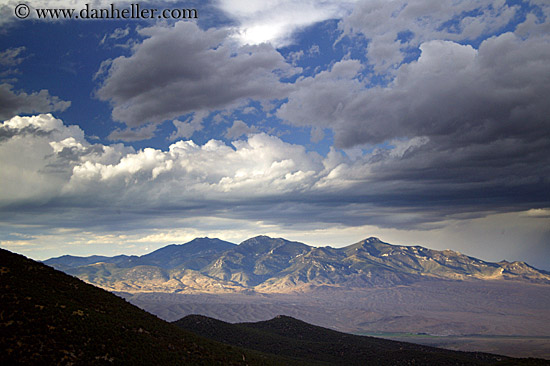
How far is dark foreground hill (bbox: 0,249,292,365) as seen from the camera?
5294 cm

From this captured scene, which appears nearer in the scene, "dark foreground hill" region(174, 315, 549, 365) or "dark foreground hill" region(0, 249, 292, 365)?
"dark foreground hill" region(0, 249, 292, 365)

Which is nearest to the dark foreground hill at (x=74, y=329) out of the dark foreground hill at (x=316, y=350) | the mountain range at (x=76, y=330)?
the mountain range at (x=76, y=330)

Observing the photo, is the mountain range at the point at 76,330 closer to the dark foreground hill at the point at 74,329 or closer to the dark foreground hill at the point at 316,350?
the dark foreground hill at the point at 74,329

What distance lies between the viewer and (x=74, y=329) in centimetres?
5978

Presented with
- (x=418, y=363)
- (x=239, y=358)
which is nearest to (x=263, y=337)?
(x=418, y=363)

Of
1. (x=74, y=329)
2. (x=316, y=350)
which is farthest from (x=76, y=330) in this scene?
(x=316, y=350)

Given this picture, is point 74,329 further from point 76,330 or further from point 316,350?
point 316,350

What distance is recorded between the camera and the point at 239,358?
85.6 metres

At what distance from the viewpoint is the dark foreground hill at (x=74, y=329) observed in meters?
52.9

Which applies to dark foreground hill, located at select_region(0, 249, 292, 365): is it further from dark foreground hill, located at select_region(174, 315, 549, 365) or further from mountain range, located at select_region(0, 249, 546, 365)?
dark foreground hill, located at select_region(174, 315, 549, 365)

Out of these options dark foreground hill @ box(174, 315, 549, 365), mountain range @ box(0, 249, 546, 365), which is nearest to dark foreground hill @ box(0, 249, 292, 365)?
mountain range @ box(0, 249, 546, 365)

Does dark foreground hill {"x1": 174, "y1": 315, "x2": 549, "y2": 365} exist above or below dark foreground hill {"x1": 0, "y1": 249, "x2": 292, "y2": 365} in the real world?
below

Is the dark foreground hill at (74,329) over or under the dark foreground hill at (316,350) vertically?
over

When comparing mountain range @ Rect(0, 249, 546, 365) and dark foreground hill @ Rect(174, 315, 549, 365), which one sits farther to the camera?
dark foreground hill @ Rect(174, 315, 549, 365)
